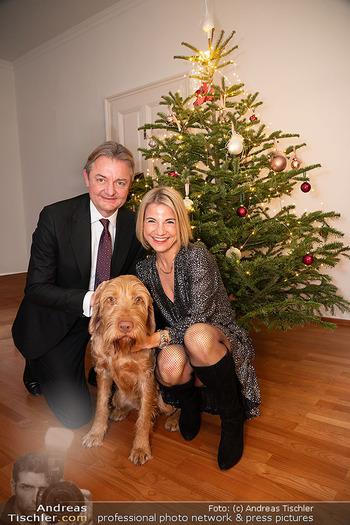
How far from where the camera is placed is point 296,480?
→ 1.58m

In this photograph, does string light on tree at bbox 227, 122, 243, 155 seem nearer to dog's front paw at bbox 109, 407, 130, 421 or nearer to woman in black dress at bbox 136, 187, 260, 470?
woman in black dress at bbox 136, 187, 260, 470

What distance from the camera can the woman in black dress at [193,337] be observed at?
1697 mm

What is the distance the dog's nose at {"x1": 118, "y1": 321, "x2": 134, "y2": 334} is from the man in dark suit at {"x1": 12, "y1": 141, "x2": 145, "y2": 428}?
1.82ft

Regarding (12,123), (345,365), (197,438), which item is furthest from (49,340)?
(12,123)

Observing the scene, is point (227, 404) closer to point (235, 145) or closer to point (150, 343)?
point (150, 343)

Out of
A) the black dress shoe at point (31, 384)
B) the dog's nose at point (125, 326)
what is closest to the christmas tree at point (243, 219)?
the dog's nose at point (125, 326)

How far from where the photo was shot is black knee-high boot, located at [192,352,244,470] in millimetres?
1671

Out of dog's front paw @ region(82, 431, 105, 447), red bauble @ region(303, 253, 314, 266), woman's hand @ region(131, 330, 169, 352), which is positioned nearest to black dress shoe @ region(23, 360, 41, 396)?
dog's front paw @ region(82, 431, 105, 447)

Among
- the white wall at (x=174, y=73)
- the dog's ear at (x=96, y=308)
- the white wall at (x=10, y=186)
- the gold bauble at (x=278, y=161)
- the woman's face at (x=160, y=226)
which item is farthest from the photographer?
the white wall at (x=10, y=186)

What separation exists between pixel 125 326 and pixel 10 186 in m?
→ 7.31

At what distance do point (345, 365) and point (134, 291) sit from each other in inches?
80.4

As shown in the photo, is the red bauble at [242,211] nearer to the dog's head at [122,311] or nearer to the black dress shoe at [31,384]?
the dog's head at [122,311]

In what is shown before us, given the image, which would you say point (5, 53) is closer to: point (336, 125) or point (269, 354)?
point (336, 125)

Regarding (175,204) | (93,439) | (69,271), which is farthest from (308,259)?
(93,439)
